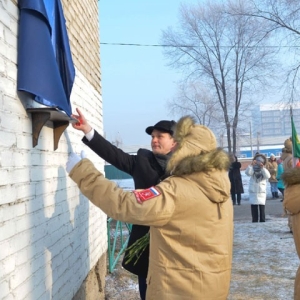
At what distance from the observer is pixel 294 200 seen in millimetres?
3344

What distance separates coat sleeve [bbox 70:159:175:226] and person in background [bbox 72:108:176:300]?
103 cm

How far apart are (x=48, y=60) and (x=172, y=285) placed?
1497 millimetres

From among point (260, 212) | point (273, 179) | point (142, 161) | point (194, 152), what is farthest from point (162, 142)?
point (273, 179)

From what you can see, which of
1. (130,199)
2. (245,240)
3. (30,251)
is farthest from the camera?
(245,240)

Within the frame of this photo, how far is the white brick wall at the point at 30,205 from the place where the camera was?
2668 millimetres

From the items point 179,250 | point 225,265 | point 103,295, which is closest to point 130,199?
point 179,250

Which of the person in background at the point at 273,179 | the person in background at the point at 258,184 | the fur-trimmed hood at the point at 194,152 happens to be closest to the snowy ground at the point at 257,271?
the person in background at the point at 258,184

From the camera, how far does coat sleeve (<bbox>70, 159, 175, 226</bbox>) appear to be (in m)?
2.62

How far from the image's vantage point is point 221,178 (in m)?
2.90

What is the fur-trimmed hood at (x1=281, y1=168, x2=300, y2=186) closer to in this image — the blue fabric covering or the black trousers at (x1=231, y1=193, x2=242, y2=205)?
the blue fabric covering

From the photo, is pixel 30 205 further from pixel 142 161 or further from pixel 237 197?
pixel 237 197

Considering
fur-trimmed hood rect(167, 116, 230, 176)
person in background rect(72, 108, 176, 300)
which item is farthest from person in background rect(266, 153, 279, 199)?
fur-trimmed hood rect(167, 116, 230, 176)

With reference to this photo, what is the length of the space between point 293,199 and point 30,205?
173 centimetres

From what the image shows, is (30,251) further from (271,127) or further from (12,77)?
(271,127)
